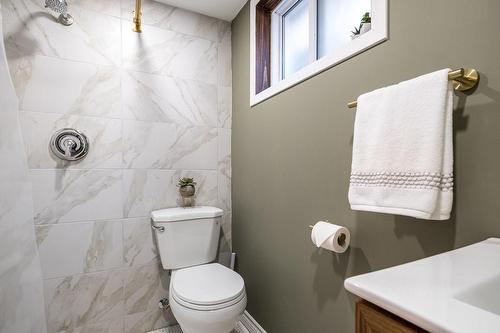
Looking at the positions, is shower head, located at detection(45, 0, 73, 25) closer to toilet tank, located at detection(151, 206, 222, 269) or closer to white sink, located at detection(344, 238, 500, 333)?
toilet tank, located at detection(151, 206, 222, 269)

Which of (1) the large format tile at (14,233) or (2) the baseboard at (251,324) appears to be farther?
(2) the baseboard at (251,324)

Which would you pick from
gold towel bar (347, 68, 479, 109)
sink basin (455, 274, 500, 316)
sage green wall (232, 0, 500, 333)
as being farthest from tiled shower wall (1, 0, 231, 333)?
sink basin (455, 274, 500, 316)

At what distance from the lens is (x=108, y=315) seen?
173 cm

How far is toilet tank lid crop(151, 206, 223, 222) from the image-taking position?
1.69 m

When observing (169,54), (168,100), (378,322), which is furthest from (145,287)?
(378,322)

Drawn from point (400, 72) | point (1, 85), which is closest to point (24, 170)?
point (1, 85)

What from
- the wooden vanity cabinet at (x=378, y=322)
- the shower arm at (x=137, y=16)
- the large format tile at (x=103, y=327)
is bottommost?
the large format tile at (x=103, y=327)

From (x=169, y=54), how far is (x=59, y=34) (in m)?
0.65

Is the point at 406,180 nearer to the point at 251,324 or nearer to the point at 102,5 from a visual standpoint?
the point at 251,324

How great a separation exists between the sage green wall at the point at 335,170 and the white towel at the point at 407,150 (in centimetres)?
9

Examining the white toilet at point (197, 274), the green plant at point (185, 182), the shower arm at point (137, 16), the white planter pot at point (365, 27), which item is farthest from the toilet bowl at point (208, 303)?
the shower arm at point (137, 16)

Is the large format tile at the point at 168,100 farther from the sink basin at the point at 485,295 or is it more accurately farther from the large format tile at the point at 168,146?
the sink basin at the point at 485,295

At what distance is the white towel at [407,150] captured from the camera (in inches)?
27.9

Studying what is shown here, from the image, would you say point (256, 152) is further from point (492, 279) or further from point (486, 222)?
point (492, 279)
